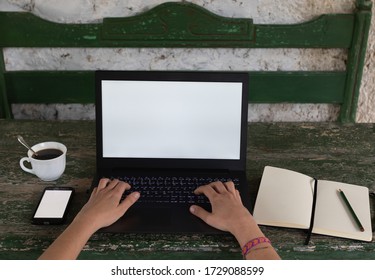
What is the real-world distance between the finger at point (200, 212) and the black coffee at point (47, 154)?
42 cm

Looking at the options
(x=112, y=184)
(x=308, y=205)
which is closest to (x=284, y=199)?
(x=308, y=205)

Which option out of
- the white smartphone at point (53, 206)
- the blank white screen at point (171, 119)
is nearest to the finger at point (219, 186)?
the blank white screen at point (171, 119)

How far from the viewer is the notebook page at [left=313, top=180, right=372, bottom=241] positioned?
1.07m

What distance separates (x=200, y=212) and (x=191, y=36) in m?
0.80

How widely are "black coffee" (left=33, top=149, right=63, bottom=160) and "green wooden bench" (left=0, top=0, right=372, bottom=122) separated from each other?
0.53 metres

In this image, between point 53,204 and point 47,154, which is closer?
point 53,204

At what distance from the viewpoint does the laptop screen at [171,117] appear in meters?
1.22

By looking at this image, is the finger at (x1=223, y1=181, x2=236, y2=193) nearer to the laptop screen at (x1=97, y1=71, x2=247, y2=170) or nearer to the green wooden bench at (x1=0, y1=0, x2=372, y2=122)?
the laptop screen at (x1=97, y1=71, x2=247, y2=170)

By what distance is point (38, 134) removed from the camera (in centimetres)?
154

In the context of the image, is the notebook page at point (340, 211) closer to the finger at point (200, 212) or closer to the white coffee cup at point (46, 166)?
the finger at point (200, 212)

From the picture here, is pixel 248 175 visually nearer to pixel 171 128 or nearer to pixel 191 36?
pixel 171 128

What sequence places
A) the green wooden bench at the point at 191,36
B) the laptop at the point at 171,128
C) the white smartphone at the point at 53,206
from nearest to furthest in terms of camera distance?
the white smartphone at the point at 53,206
the laptop at the point at 171,128
the green wooden bench at the point at 191,36

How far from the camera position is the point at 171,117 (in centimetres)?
125

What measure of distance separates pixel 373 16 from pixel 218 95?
816 mm
